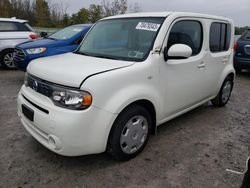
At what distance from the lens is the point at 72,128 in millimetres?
2281

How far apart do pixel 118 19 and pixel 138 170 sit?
211 cm

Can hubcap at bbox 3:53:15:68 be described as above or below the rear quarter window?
below

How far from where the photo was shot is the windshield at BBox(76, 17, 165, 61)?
9.73ft

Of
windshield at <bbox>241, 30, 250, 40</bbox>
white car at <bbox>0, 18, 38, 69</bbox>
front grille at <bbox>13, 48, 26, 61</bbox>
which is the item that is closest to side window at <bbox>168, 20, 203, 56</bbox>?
front grille at <bbox>13, 48, 26, 61</bbox>

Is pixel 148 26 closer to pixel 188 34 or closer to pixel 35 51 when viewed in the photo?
pixel 188 34

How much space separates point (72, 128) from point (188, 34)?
7.13 ft

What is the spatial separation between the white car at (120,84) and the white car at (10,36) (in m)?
5.00

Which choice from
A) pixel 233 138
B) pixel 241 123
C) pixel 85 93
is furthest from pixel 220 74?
pixel 85 93

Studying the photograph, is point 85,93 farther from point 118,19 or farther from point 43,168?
point 118,19

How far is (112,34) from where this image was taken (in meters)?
3.37

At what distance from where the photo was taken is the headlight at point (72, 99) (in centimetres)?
231

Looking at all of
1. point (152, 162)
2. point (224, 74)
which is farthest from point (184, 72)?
point (224, 74)

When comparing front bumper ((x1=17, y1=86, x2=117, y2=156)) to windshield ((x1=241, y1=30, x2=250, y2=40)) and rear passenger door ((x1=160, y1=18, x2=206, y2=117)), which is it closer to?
rear passenger door ((x1=160, y1=18, x2=206, y2=117))

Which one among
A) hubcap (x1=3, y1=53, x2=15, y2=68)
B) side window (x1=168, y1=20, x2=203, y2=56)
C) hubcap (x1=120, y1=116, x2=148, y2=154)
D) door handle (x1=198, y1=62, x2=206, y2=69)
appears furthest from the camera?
hubcap (x1=3, y1=53, x2=15, y2=68)
